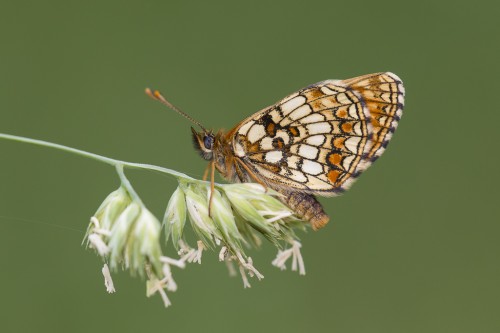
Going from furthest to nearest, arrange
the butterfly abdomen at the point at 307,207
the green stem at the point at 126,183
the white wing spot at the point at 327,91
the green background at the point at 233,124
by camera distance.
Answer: the green background at the point at 233,124
the white wing spot at the point at 327,91
the butterfly abdomen at the point at 307,207
the green stem at the point at 126,183

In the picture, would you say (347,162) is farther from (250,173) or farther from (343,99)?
(250,173)

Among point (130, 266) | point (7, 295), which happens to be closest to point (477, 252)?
point (7, 295)

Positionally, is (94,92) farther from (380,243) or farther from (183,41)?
(380,243)

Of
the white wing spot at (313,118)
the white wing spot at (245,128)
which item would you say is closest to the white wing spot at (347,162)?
the white wing spot at (313,118)

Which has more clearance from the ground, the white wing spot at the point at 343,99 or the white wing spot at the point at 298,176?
the white wing spot at the point at 343,99

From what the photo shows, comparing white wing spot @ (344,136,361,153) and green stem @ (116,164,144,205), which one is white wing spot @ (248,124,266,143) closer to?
white wing spot @ (344,136,361,153)

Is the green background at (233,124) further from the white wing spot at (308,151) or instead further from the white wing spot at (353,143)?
the white wing spot at (353,143)
